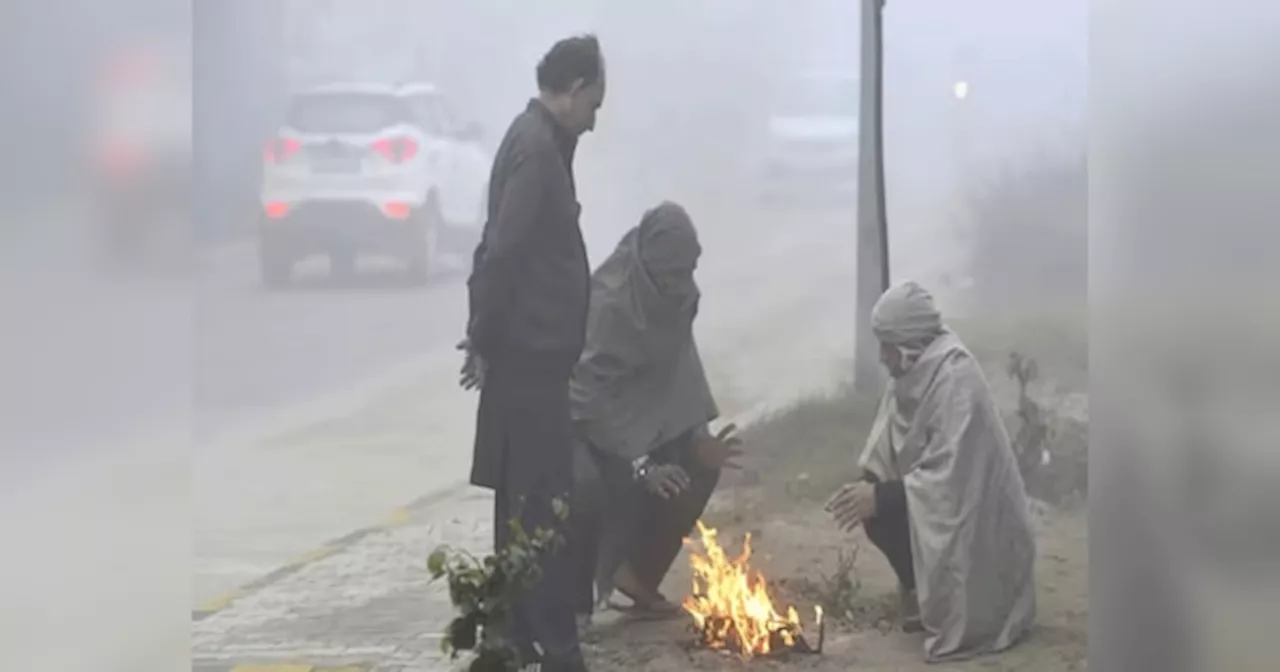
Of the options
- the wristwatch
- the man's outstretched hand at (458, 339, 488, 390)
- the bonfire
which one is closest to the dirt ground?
the bonfire

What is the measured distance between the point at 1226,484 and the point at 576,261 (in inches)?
44.0

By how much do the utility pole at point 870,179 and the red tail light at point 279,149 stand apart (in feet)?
3.32

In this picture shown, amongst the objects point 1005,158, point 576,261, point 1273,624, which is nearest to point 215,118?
point 576,261

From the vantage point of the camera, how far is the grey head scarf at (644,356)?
8.46ft

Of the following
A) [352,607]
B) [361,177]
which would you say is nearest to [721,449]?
[352,607]

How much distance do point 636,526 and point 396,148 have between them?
2.64 ft

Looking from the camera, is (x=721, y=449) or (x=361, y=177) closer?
(x=721, y=449)

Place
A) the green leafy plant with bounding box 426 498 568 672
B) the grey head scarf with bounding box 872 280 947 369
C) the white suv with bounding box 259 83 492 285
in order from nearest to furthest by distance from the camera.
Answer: the green leafy plant with bounding box 426 498 568 672 → the grey head scarf with bounding box 872 280 947 369 → the white suv with bounding box 259 83 492 285

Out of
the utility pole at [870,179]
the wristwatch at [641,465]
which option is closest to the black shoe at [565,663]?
the wristwatch at [641,465]

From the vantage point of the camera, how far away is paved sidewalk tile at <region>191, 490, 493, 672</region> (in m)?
2.60

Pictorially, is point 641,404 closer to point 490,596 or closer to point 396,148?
point 490,596

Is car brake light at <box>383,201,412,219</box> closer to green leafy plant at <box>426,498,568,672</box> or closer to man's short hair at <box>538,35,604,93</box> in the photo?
man's short hair at <box>538,35,604,93</box>

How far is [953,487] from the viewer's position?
250 cm

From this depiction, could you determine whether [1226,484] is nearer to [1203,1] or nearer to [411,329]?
[1203,1]
